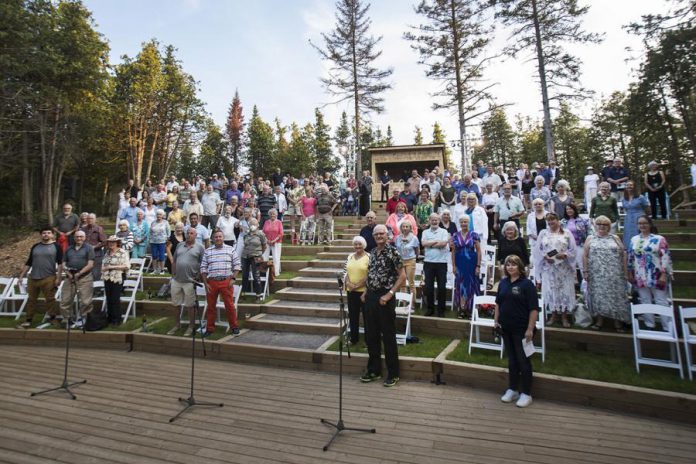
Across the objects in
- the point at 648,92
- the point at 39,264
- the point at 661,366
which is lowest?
the point at 661,366

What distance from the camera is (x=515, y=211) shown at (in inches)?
332

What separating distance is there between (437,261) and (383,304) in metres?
2.15

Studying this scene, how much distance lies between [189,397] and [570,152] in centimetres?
4027

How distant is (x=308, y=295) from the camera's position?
812 cm

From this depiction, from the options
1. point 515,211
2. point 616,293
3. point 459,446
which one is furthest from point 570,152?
point 459,446

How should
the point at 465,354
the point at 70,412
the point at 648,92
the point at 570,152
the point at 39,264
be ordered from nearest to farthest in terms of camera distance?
the point at 70,412
the point at 465,354
the point at 39,264
the point at 648,92
the point at 570,152

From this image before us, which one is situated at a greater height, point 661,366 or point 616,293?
point 616,293

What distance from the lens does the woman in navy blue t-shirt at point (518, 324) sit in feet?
14.5

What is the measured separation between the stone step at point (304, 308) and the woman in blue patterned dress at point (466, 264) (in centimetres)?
236

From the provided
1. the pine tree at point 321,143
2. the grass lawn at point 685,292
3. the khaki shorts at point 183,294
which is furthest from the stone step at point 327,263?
the pine tree at point 321,143

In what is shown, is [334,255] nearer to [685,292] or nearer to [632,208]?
[632,208]

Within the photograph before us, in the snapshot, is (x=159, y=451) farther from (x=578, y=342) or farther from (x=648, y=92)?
(x=648, y=92)

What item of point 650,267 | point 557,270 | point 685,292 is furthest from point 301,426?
point 685,292

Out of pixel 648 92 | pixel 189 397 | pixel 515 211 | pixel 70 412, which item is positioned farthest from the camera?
pixel 648 92
